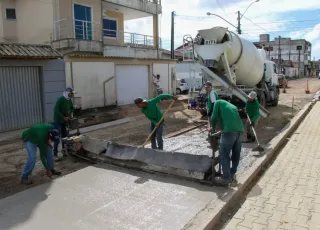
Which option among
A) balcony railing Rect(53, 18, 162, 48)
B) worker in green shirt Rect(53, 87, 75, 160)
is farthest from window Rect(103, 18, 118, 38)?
worker in green shirt Rect(53, 87, 75, 160)

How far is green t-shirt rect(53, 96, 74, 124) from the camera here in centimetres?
714

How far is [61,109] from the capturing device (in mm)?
7188

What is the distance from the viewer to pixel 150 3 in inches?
811

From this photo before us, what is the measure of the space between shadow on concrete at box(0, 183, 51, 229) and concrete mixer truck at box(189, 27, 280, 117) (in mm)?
7428

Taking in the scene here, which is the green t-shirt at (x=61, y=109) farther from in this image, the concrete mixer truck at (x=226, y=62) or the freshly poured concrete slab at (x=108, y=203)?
the concrete mixer truck at (x=226, y=62)

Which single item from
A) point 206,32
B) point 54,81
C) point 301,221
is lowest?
point 301,221

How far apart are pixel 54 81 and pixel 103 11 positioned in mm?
9380

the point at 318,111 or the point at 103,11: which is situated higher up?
the point at 103,11

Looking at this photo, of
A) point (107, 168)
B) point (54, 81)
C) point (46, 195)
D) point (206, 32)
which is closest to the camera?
point (46, 195)

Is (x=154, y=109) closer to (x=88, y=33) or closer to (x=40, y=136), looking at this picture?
(x=40, y=136)

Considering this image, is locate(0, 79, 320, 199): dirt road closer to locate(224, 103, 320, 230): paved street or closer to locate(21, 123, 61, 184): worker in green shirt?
locate(21, 123, 61, 184): worker in green shirt

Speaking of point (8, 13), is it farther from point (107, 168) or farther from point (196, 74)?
point (107, 168)

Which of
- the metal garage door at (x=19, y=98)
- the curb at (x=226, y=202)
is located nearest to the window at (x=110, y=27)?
the metal garage door at (x=19, y=98)

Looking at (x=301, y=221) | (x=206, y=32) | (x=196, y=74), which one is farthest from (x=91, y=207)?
(x=196, y=74)
